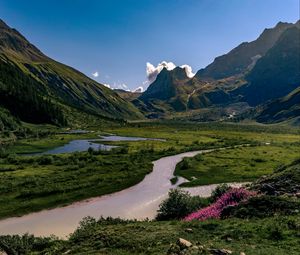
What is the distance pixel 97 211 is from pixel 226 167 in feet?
143

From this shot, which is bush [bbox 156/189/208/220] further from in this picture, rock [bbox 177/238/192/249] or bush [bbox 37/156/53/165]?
bush [bbox 37/156/53/165]

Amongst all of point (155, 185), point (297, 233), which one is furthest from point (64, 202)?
point (297, 233)

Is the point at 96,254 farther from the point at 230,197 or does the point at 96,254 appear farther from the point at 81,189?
the point at 81,189

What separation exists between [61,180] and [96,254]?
4404 cm

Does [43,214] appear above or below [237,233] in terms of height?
below

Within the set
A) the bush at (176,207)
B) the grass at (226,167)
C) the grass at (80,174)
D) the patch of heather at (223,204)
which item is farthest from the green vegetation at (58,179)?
the patch of heather at (223,204)

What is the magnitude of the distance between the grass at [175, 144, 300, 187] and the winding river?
782cm

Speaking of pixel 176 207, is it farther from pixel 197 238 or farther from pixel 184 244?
pixel 184 244

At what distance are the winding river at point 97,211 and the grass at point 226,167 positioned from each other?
782 centimetres

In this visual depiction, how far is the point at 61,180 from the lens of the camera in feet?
227

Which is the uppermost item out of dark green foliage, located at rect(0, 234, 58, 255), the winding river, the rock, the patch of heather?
the rock

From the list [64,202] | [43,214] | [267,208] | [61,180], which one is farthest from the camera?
[61,180]

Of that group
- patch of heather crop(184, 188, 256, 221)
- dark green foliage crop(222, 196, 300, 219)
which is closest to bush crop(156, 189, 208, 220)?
patch of heather crop(184, 188, 256, 221)

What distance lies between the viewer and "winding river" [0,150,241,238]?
44.0 m
